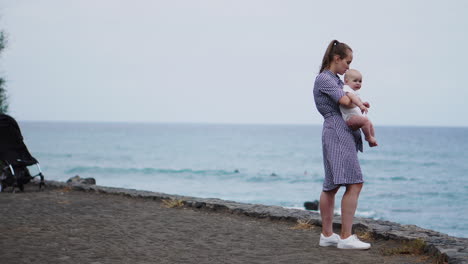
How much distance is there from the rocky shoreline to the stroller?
174 centimetres

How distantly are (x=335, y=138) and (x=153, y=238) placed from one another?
223cm

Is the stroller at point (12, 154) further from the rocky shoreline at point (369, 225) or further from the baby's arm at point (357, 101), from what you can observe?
the baby's arm at point (357, 101)

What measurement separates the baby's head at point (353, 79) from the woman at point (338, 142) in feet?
0.36

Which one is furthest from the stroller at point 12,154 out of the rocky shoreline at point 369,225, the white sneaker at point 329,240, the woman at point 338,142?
the woman at point 338,142

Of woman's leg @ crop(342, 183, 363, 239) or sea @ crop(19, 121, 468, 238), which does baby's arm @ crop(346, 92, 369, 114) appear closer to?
woman's leg @ crop(342, 183, 363, 239)

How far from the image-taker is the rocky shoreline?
497 cm

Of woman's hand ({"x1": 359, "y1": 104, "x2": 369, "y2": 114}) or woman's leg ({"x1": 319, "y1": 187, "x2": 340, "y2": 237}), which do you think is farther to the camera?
woman's leg ({"x1": 319, "y1": 187, "x2": 340, "y2": 237})

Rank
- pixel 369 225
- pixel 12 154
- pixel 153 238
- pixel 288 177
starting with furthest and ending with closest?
pixel 288 177
pixel 12 154
pixel 369 225
pixel 153 238

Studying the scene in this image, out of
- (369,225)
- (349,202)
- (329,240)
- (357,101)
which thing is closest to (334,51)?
(357,101)

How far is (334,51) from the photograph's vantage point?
17.7 ft

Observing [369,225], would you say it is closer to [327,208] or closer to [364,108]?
[327,208]

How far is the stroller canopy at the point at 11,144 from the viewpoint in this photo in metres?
10.9

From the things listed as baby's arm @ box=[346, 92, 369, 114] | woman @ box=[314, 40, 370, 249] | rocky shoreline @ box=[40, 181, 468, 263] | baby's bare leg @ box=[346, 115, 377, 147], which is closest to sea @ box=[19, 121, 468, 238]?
rocky shoreline @ box=[40, 181, 468, 263]

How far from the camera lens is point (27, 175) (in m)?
11.4
